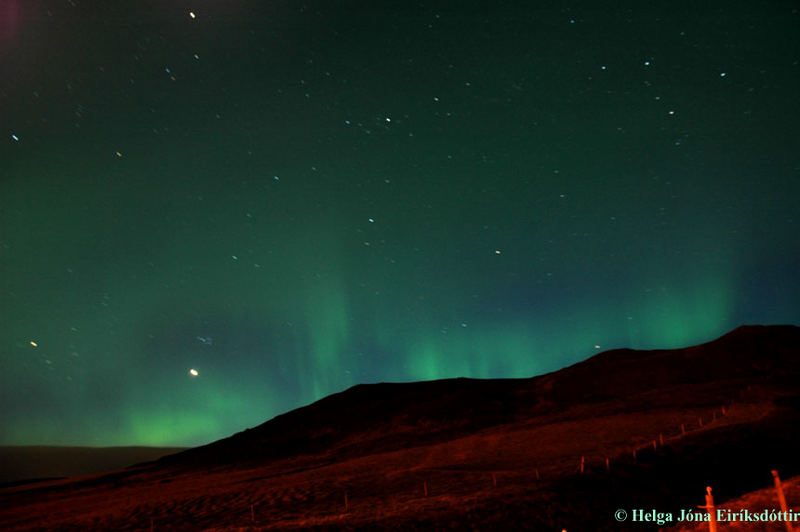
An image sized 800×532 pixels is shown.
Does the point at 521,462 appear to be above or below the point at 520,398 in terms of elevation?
below

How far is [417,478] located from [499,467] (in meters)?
4.13

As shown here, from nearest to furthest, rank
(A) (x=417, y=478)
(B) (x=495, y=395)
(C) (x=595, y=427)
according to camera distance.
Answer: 1. (A) (x=417, y=478)
2. (C) (x=595, y=427)
3. (B) (x=495, y=395)

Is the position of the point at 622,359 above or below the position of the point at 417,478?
above

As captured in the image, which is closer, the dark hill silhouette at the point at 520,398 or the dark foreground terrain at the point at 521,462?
the dark foreground terrain at the point at 521,462

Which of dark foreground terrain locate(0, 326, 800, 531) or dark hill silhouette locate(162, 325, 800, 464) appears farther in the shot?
dark hill silhouette locate(162, 325, 800, 464)

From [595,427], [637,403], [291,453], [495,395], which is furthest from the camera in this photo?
[495,395]

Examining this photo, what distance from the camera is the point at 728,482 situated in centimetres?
1956

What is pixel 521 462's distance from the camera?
2586cm

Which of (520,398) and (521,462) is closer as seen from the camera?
(521,462)

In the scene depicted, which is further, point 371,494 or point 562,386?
point 562,386

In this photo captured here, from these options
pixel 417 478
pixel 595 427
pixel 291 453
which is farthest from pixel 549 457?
pixel 291 453

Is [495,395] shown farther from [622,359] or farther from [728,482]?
[728,482]

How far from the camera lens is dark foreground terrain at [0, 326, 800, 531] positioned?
1781 centimetres

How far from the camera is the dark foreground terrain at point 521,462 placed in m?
17.8
